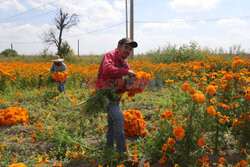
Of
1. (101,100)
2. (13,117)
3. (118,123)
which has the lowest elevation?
(13,117)

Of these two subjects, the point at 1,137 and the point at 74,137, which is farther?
the point at 1,137

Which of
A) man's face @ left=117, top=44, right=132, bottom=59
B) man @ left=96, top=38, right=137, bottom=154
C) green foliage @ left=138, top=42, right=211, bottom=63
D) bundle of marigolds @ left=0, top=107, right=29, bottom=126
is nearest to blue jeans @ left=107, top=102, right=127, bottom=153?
man @ left=96, top=38, right=137, bottom=154

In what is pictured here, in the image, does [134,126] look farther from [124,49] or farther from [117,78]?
[124,49]

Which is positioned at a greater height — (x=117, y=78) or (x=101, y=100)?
(x=117, y=78)

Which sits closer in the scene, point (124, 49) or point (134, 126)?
point (124, 49)

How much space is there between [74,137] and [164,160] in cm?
151

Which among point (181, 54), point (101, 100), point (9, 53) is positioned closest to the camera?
point (101, 100)

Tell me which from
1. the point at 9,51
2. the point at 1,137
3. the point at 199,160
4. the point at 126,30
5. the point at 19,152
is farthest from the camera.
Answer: the point at 9,51

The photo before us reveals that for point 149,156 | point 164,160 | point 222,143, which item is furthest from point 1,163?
point 222,143

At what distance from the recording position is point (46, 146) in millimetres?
3162

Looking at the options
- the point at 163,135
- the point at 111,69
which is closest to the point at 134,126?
the point at 163,135

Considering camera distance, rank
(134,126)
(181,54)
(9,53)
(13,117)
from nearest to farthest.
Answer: (134,126) < (13,117) < (181,54) < (9,53)

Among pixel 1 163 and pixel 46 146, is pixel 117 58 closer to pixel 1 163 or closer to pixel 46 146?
pixel 46 146

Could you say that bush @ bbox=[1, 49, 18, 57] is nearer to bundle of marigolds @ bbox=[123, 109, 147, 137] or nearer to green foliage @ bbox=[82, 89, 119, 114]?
bundle of marigolds @ bbox=[123, 109, 147, 137]
